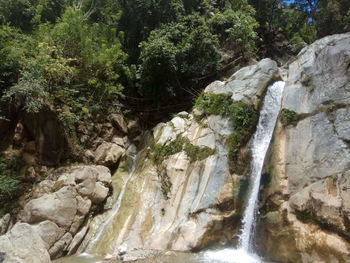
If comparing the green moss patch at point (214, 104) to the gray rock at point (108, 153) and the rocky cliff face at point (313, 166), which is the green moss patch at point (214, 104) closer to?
the rocky cliff face at point (313, 166)

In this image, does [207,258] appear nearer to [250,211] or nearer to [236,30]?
[250,211]

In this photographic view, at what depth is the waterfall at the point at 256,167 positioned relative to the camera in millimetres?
8102

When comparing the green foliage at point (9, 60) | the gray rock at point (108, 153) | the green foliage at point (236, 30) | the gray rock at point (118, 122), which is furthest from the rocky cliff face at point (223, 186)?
the green foliage at point (236, 30)

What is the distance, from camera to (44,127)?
12.4 m

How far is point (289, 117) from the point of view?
9.90 m

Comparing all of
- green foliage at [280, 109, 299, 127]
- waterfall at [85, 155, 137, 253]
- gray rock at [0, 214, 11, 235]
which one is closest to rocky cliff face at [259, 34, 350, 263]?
green foliage at [280, 109, 299, 127]

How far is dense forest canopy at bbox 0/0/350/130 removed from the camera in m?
12.7

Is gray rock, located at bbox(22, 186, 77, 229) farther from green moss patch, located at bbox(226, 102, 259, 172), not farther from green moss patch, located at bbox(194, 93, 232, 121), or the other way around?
green moss patch, located at bbox(194, 93, 232, 121)

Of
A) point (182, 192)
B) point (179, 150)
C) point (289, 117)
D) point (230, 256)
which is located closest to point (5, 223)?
point (182, 192)

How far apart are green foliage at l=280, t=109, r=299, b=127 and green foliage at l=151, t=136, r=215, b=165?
102 inches

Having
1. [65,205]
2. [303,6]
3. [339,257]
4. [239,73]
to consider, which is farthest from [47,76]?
[303,6]

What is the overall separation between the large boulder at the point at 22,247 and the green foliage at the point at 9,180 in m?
3.41

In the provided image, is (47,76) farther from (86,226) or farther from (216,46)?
(216,46)

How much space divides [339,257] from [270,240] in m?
1.79
